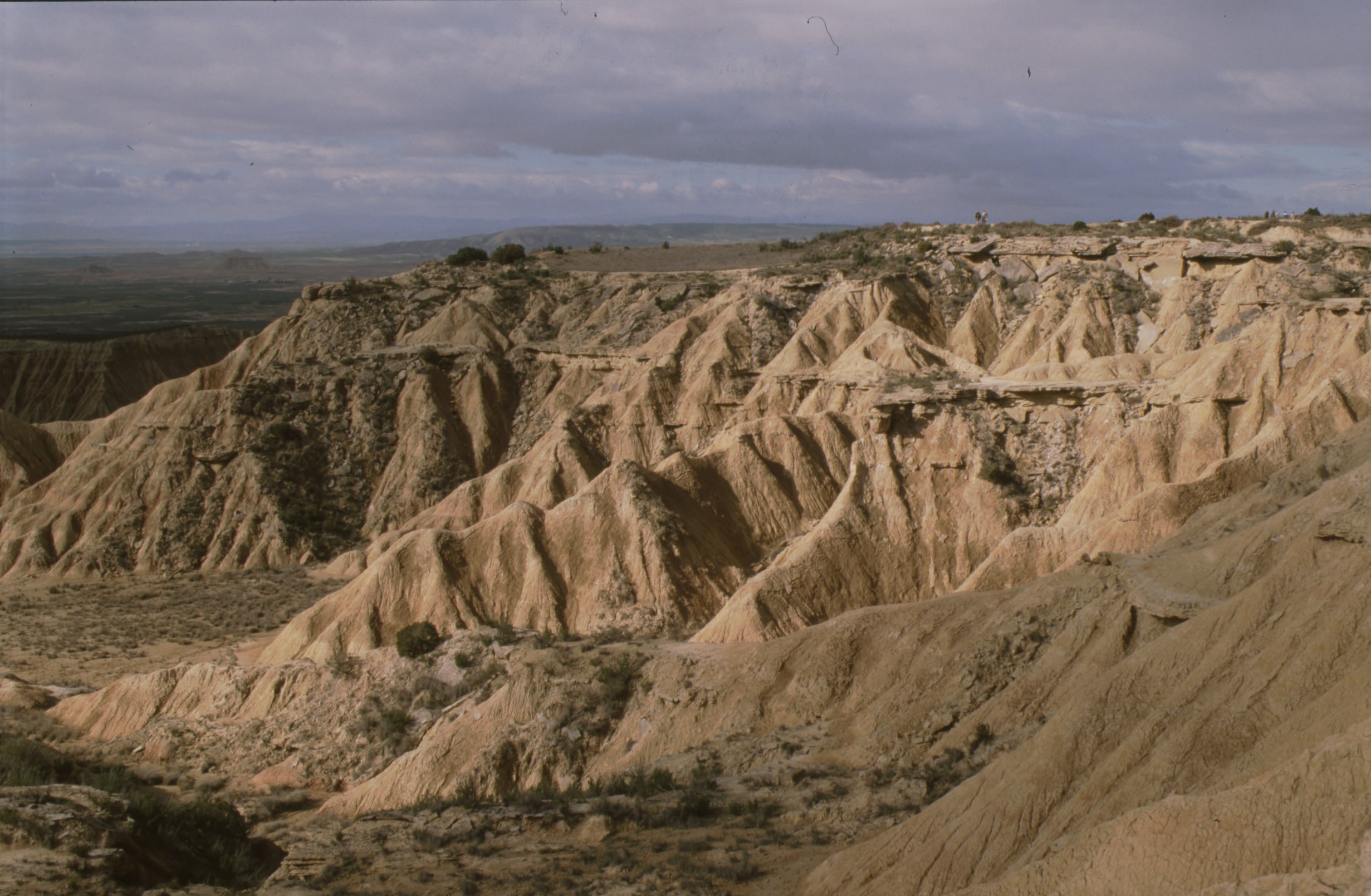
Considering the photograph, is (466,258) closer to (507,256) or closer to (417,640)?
(507,256)

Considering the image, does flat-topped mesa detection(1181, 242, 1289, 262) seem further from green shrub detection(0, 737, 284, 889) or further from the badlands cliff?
green shrub detection(0, 737, 284, 889)

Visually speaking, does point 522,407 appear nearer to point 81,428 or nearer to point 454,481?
point 454,481

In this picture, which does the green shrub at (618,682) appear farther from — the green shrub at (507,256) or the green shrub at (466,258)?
the green shrub at (507,256)

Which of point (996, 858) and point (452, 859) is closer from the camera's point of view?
point (996, 858)

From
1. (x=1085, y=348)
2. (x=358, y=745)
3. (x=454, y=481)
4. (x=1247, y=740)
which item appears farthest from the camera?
(x=454, y=481)

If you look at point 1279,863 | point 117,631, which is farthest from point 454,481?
point 1279,863

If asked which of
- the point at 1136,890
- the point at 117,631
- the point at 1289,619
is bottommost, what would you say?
the point at 117,631
